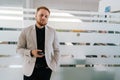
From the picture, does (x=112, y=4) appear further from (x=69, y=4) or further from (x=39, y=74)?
(x=69, y=4)

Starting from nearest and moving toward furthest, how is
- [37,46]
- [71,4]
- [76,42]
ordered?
[37,46]
[76,42]
[71,4]

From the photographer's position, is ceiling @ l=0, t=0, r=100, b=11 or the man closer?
the man

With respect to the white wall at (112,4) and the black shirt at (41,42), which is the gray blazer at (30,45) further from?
the white wall at (112,4)

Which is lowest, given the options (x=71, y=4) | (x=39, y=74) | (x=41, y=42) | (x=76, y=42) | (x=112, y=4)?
(x=39, y=74)

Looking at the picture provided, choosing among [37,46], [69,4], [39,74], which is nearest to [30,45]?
[37,46]

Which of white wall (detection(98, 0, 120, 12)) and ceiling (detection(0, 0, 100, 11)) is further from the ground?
ceiling (detection(0, 0, 100, 11))

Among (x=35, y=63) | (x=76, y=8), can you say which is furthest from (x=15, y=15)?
(x=76, y=8)

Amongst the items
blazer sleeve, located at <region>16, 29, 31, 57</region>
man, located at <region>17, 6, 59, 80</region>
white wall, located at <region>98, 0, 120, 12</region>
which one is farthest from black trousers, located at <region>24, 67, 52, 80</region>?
white wall, located at <region>98, 0, 120, 12</region>

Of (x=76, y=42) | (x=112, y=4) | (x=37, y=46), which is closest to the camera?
(x=37, y=46)

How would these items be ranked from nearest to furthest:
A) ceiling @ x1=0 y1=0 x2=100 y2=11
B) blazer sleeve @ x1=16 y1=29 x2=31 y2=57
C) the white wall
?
1. blazer sleeve @ x1=16 y1=29 x2=31 y2=57
2. the white wall
3. ceiling @ x1=0 y1=0 x2=100 y2=11

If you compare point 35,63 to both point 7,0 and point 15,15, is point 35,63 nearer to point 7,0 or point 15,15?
point 15,15

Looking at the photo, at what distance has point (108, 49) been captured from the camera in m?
2.88

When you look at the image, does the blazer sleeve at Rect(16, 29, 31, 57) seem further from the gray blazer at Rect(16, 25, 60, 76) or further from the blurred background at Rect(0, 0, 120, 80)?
the blurred background at Rect(0, 0, 120, 80)

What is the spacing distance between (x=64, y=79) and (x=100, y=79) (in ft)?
2.08
